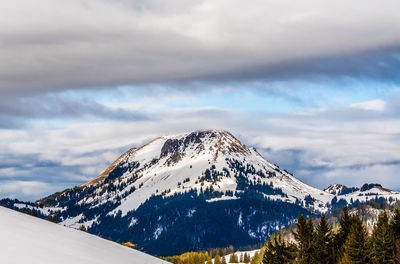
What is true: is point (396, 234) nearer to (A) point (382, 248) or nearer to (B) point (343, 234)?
(B) point (343, 234)

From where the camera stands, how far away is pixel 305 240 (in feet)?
389

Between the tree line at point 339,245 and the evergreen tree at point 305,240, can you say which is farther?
the evergreen tree at point 305,240

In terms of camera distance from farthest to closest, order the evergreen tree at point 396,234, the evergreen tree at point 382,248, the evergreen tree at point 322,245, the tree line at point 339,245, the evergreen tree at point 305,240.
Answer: the evergreen tree at point 396,234, the evergreen tree at point 322,245, the evergreen tree at point 305,240, the evergreen tree at point 382,248, the tree line at point 339,245

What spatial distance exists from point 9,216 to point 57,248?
5.13 meters

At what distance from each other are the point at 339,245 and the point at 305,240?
16.4m

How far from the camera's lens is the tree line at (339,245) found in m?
109

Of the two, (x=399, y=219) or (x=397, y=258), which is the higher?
(x=399, y=219)

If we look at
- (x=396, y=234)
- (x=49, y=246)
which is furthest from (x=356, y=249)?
(x=49, y=246)

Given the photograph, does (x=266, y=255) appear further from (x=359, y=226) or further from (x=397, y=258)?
(x=397, y=258)

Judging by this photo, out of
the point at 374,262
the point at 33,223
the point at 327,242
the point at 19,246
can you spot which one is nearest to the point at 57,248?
the point at 19,246

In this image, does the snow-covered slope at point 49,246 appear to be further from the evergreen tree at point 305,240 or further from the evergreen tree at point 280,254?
the evergreen tree at point 305,240

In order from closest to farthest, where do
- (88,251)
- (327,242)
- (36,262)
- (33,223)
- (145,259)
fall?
(36,262)
(88,251)
(33,223)
(145,259)
(327,242)

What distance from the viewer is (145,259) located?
34.4 m

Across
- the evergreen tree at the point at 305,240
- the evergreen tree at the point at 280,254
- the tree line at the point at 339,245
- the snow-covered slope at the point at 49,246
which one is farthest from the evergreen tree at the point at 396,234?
the snow-covered slope at the point at 49,246
